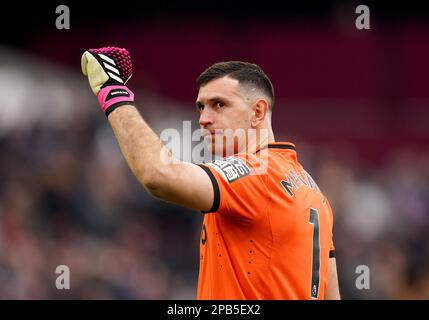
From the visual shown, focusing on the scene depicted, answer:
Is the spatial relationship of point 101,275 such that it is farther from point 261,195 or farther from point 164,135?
point 261,195

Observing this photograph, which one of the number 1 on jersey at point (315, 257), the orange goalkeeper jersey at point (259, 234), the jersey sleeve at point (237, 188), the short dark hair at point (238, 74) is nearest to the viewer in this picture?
the jersey sleeve at point (237, 188)

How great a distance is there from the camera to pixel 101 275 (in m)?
11.3

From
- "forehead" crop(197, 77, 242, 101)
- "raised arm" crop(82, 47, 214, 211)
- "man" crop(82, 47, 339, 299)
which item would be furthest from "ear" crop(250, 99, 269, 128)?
"raised arm" crop(82, 47, 214, 211)

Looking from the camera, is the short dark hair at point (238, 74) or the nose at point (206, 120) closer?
the nose at point (206, 120)

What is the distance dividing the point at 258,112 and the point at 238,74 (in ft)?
0.89

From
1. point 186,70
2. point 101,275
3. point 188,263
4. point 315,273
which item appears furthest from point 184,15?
point 315,273

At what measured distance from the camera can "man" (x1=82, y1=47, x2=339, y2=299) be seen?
4398 millimetres

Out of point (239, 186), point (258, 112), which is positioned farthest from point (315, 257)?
point (258, 112)

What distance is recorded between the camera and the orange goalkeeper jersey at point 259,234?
4656 millimetres

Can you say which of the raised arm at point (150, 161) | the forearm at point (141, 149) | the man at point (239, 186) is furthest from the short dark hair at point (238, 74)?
the forearm at point (141, 149)

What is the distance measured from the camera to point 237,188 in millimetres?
4598

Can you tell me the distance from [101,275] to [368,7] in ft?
31.5

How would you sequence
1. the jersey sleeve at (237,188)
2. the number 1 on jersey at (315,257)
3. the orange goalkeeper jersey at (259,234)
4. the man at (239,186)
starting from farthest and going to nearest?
the number 1 on jersey at (315,257) → the orange goalkeeper jersey at (259,234) → the jersey sleeve at (237,188) → the man at (239,186)

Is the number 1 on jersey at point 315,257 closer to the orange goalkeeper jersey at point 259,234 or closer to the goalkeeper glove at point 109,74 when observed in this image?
the orange goalkeeper jersey at point 259,234
